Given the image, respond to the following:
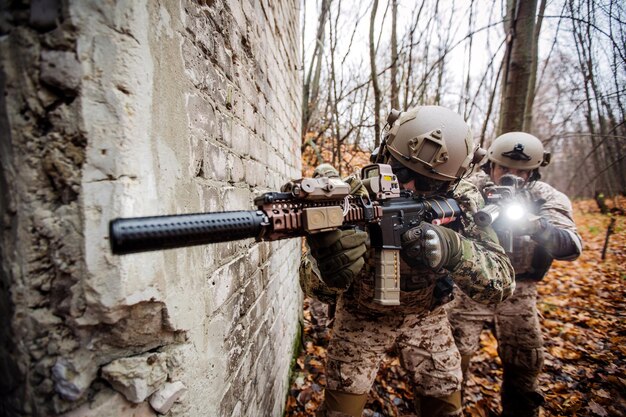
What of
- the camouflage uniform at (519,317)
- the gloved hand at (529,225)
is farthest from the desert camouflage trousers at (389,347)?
the gloved hand at (529,225)

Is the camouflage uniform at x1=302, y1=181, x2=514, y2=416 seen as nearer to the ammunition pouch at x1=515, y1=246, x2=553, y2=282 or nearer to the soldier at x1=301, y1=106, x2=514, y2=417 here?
the soldier at x1=301, y1=106, x2=514, y2=417

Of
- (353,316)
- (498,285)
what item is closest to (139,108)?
(353,316)

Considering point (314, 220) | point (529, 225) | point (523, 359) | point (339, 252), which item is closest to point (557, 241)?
point (529, 225)

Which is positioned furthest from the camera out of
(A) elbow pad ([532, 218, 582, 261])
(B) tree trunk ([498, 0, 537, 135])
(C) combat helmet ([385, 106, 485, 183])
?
(B) tree trunk ([498, 0, 537, 135])

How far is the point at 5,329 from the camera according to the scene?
2.19ft

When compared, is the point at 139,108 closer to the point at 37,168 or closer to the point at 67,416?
the point at 37,168

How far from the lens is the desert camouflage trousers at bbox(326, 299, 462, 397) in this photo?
1962 millimetres

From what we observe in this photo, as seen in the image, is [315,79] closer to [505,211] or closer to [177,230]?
[505,211]

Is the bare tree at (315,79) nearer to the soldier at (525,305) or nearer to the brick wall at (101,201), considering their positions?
the soldier at (525,305)

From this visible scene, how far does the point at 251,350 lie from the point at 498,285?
1.65 meters

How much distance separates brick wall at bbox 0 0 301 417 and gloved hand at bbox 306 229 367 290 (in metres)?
0.47

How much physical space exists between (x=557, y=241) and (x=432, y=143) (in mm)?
1825

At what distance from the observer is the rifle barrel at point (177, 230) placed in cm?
Result: 63

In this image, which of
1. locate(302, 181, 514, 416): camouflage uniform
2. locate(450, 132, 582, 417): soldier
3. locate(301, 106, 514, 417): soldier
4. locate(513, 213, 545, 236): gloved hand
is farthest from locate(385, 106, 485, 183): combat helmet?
locate(450, 132, 582, 417): soldier
